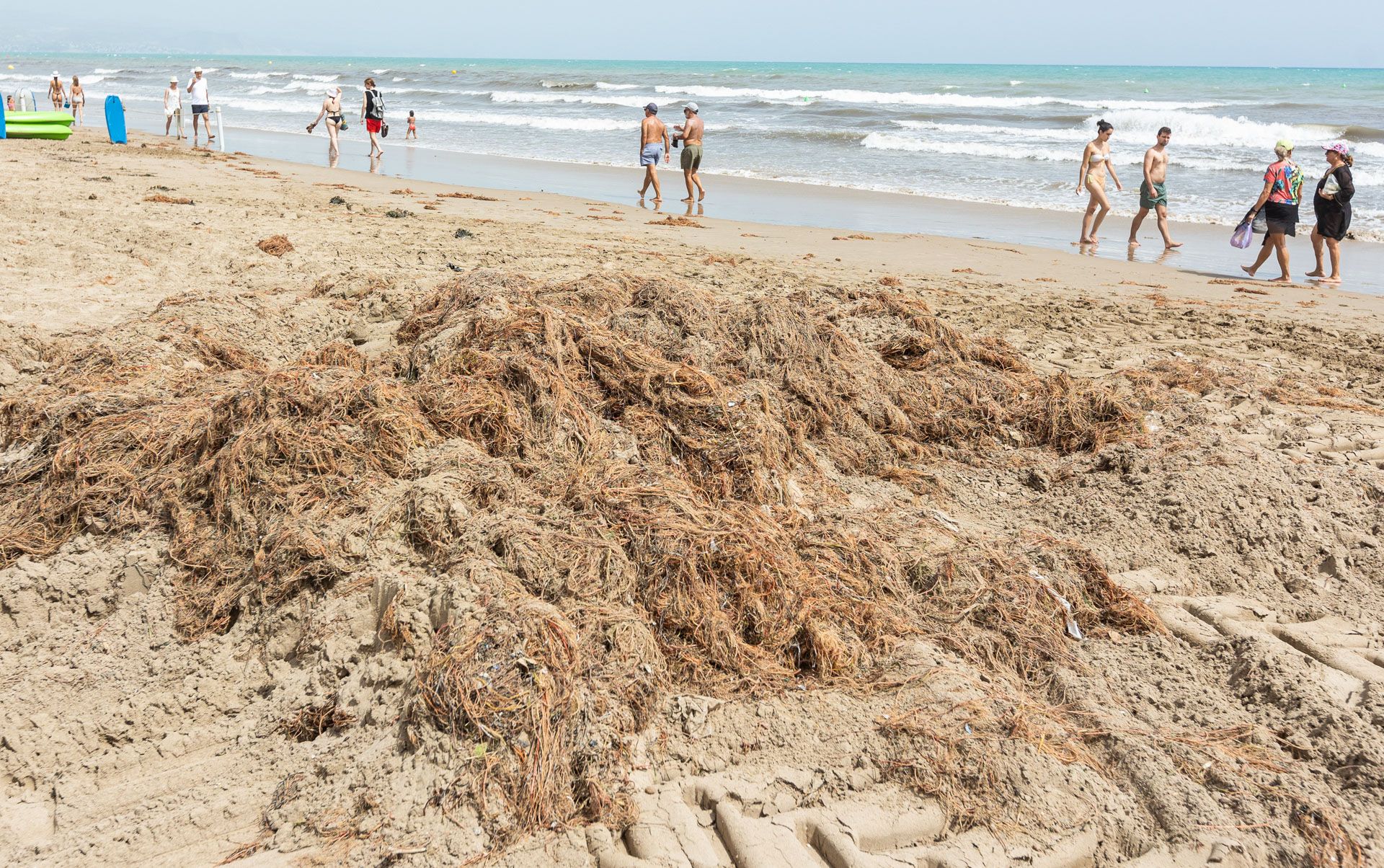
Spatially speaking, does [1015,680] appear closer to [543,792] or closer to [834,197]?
[543,792]

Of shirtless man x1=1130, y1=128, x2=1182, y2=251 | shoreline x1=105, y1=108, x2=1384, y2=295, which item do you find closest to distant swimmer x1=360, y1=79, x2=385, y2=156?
shoreline x1=105, y1=108, x2=1384, y2=295

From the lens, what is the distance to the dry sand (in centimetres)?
269

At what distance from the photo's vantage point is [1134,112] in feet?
113

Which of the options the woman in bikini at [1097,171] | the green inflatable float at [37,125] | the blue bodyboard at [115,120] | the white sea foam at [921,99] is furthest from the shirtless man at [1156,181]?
the white sea foam at [921,99]

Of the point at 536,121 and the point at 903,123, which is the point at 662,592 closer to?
the point at 903,123

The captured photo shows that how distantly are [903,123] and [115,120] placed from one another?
22114mm

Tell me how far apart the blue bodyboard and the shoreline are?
89.9 inches

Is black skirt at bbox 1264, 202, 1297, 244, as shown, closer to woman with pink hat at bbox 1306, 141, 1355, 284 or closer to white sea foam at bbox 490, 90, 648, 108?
woman with pink hat at bbox 1306, 141, 1355, 284

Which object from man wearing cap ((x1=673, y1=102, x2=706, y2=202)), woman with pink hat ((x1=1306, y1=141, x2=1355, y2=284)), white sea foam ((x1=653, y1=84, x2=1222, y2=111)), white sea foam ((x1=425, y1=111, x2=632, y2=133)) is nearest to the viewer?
woman with pink hat ((x1=1306, y1=141, x2=1355, y2=284))

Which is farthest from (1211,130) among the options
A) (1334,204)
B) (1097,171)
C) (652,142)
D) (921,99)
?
(652,142)

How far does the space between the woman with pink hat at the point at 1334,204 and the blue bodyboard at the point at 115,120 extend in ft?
65.1

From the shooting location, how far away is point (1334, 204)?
9.91 m

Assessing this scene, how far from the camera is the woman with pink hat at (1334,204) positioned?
9.76 m

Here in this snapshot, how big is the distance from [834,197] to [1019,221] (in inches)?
130
